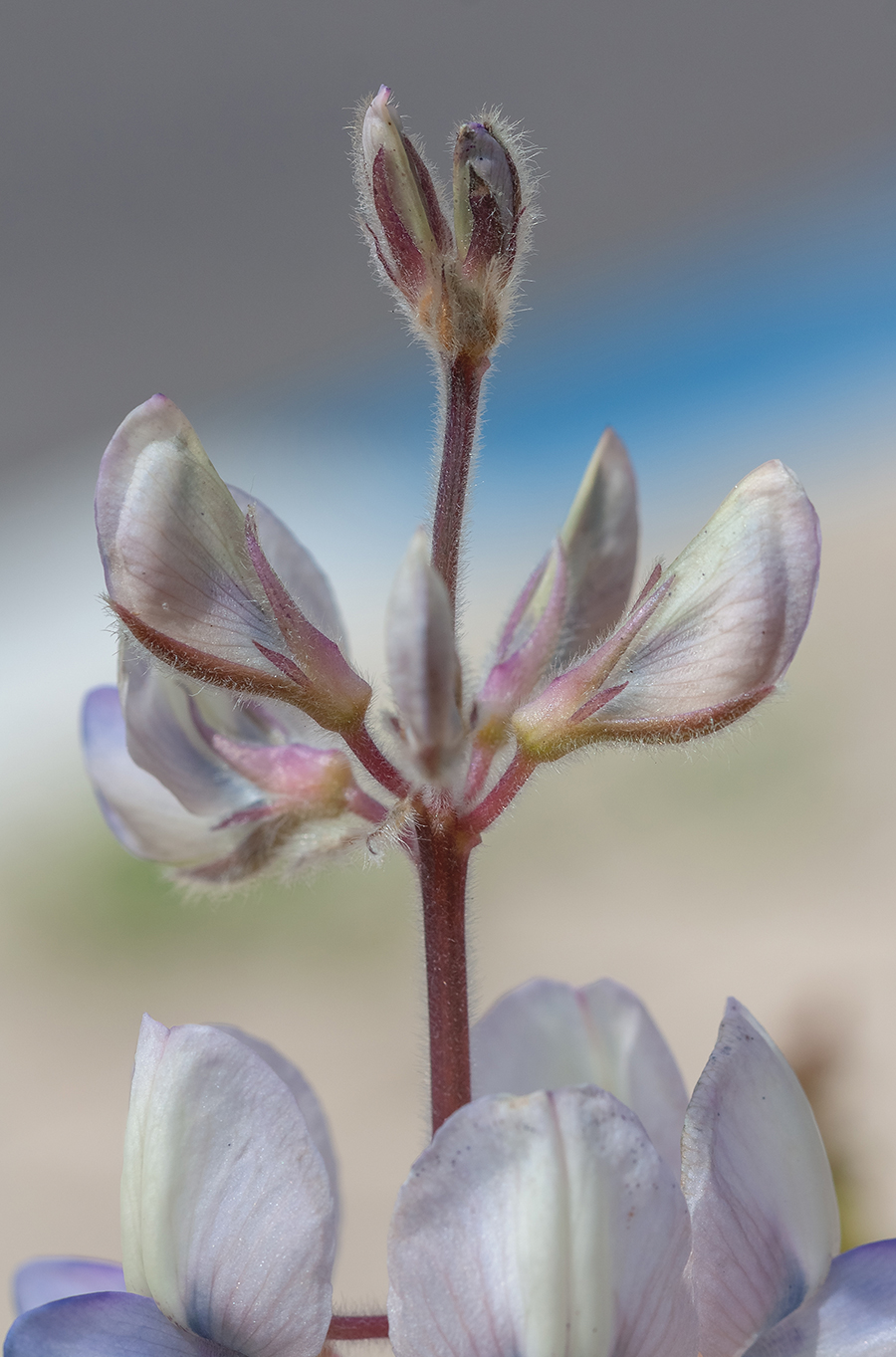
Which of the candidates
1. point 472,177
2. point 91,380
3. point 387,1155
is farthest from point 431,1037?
point 91,380

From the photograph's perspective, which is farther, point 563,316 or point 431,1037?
point 563,316

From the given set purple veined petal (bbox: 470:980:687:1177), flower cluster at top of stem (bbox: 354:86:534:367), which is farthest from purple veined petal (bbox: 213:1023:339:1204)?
flower cluster at top of stem (bbox: 354:86:534:367)

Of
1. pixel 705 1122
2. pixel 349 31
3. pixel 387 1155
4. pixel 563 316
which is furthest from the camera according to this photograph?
pixel 563 316

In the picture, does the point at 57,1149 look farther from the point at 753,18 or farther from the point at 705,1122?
the point at 753,18

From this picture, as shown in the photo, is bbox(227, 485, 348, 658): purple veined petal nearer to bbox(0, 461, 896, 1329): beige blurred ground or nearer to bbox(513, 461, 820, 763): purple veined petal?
bbox(513, 461, 820, 763): purple veined petal

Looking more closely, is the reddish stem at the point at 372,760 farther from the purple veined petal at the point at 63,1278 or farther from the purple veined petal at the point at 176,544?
the purple veined petal at the point at 63,1278

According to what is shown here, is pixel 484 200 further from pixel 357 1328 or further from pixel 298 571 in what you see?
pixel 357 1328

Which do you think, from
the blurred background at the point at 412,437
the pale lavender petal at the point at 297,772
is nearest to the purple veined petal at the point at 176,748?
the pale lavender petal at the point at 297,772
